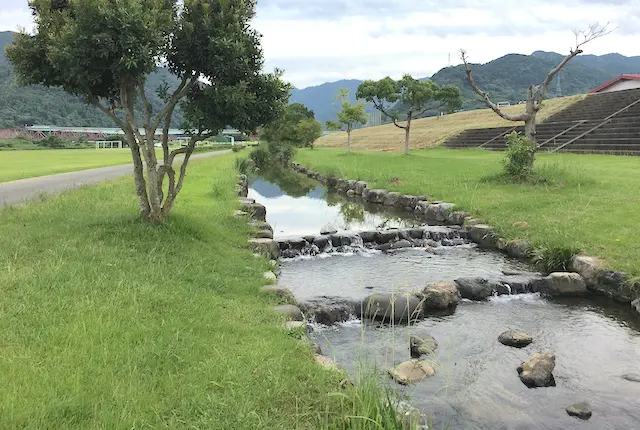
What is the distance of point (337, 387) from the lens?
178 inches

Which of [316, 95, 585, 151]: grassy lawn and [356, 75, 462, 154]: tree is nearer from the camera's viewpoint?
[356, 75, 462, 154]: tree

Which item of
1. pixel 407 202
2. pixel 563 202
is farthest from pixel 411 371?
pixel 407 202

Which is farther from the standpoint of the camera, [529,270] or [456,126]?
[456,126]

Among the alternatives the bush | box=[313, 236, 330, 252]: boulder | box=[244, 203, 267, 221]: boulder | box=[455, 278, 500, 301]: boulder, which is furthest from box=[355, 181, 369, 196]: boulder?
box=[455, 278, 500, 301]: boulder

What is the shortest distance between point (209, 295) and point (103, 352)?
7.19ft

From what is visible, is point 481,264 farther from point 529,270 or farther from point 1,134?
point 1,134

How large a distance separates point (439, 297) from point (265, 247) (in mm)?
3983

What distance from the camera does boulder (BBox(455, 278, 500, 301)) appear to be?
29.9 feet

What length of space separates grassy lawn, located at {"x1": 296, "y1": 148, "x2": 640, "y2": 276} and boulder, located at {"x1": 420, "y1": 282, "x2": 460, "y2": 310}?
314 centimetres

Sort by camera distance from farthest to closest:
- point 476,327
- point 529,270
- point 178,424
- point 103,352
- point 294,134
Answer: point 294,134 → point 529,270 → point 476,327 → point 103,352 → point 178,424

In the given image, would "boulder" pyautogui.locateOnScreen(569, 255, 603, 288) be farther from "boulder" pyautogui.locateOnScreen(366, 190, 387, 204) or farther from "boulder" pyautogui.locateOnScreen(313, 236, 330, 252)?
"boulder" pyautogui.locateOnScreen(366, 190, 387, 204)

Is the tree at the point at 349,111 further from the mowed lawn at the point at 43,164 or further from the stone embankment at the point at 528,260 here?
the stone embankment at the point at 528,260

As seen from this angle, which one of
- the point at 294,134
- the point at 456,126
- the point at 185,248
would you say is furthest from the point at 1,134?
the point at 185,248

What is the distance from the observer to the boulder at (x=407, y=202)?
1875 cm
